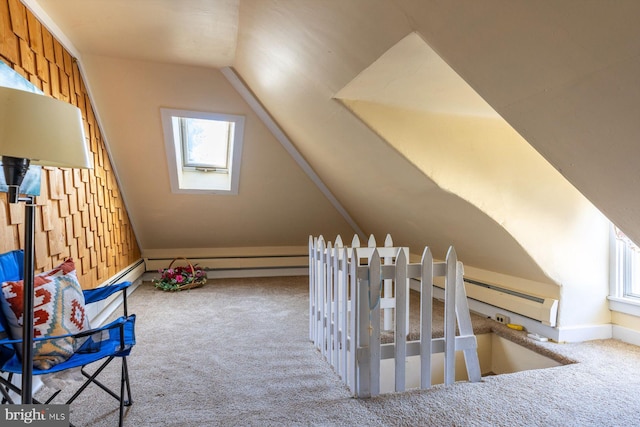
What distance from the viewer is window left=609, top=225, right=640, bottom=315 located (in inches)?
89.7

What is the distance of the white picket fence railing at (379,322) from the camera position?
1.68 metres

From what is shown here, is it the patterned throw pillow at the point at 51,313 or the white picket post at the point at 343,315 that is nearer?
the patterned throw pillow at the point at 51,313

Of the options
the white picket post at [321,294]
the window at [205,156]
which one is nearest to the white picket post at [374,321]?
the white picket post at [321,294]

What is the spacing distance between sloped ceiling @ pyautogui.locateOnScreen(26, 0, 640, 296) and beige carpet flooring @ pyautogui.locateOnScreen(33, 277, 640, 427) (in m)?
0.79

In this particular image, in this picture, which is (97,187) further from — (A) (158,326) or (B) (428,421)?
(B) (428,421)

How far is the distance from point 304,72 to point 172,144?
2.00 m

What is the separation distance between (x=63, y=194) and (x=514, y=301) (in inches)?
138

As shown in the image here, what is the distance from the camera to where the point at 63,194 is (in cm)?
229

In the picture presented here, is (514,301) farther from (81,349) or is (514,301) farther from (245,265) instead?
(245,265)

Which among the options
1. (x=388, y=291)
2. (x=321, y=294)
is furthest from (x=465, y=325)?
(x=321, y=294)

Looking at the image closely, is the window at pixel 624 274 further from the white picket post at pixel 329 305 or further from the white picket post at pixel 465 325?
the white picket post at pixel 329 305

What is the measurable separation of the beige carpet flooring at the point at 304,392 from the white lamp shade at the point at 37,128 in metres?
1.22

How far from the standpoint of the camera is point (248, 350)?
231 cm

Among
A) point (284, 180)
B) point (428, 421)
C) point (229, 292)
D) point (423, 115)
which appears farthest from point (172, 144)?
point (428, 421)
